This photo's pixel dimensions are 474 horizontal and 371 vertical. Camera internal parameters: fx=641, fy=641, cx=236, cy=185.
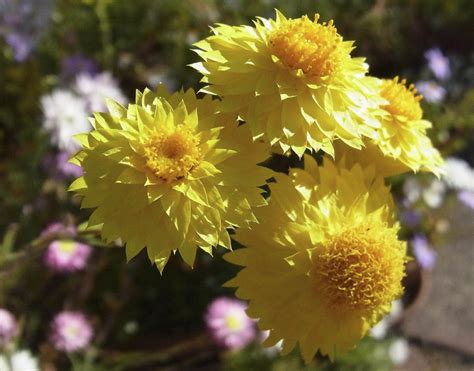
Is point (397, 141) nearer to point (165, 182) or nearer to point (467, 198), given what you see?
point (165, 182)

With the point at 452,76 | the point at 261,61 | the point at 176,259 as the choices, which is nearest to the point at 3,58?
the point at 176,259

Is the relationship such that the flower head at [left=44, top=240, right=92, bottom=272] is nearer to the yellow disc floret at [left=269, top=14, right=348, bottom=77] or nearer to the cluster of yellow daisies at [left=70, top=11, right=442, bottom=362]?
the cluster of yellow daisies at [left=70, top=11, right=442, bottom=362]

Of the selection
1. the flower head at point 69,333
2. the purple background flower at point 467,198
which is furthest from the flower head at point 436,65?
the flower head at point 69,333

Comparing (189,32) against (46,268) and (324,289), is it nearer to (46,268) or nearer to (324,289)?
(46,268)

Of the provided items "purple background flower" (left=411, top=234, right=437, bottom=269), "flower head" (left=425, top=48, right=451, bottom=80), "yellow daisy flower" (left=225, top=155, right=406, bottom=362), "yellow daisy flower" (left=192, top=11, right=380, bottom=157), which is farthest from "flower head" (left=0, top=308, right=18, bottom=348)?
"flower head" (left=425, top=48, right=451, bottom=80)

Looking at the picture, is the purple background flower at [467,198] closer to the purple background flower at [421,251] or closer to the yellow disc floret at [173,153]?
the purple background flower at [421,251]
